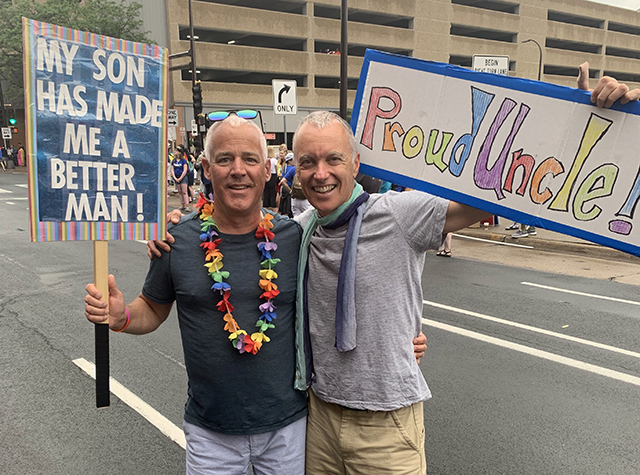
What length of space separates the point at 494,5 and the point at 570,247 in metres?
45.7

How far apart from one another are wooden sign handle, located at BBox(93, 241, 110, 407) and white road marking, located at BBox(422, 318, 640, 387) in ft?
14.0

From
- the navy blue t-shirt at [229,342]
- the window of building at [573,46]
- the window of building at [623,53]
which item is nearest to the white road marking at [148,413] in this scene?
the navy blue t-shirt at [229,342]

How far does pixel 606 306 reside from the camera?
6426 mm

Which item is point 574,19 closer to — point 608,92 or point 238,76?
point 238,76

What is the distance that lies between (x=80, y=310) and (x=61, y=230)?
5045 mm

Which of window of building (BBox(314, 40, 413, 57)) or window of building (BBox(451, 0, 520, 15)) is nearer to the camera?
window of building (BBox(314, 40, 413, 57))

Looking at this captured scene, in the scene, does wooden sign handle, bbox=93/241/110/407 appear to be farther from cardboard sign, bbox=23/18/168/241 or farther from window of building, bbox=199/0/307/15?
window of building, bbox=199/0/307/15

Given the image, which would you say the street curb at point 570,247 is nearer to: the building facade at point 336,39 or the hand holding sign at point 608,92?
the hand holding sign at point 608,92

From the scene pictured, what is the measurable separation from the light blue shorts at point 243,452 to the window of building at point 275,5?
41.4 meters

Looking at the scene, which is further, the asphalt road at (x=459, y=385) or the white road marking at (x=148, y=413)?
the white road marking at (x=148, y=413)

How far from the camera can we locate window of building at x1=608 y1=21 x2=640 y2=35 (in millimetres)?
54688

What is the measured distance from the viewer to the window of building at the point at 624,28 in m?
54.7

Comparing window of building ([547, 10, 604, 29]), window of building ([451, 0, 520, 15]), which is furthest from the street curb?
window of building ([547, 10, 604, 29])

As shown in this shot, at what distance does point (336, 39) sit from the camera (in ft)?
133
